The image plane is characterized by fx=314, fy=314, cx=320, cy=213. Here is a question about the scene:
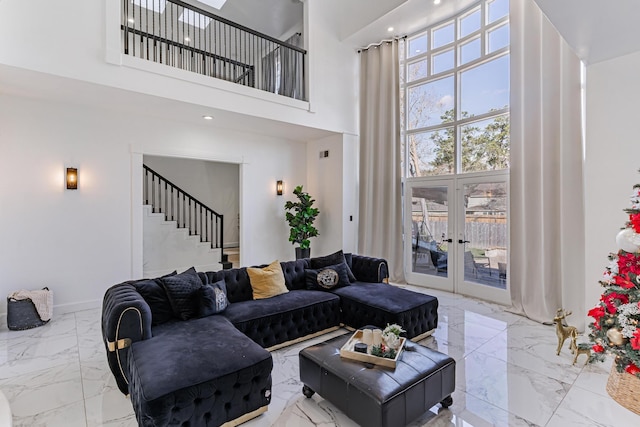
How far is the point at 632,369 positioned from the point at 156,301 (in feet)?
12.7

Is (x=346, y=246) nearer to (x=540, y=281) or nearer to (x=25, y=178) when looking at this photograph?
(x=540, y=281)

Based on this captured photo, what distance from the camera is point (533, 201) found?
4.25 meters

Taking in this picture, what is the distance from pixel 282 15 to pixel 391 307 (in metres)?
6.75

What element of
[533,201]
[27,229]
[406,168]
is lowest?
[27,229]

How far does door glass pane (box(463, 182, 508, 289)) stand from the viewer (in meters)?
4.82

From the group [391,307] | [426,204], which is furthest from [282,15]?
[391,307]

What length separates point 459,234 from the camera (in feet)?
17.5

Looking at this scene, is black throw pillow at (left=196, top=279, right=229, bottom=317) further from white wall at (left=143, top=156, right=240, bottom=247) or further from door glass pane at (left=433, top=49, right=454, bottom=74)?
white wall at (left=143, top=156, right=240, bottom=247)

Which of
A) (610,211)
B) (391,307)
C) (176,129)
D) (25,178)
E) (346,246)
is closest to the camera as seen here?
(610,211)

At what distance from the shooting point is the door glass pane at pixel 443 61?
5.55 metres

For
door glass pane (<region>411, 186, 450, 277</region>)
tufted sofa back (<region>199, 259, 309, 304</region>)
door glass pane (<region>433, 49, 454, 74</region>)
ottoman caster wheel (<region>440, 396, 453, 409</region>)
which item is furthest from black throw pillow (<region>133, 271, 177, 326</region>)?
door glass pane (<region>433, 49, 454, 74</region>)

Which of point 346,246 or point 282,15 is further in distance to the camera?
point 282,15

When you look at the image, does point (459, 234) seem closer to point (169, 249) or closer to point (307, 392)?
point (307, 392)

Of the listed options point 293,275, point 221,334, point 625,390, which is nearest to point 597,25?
point 625,390
